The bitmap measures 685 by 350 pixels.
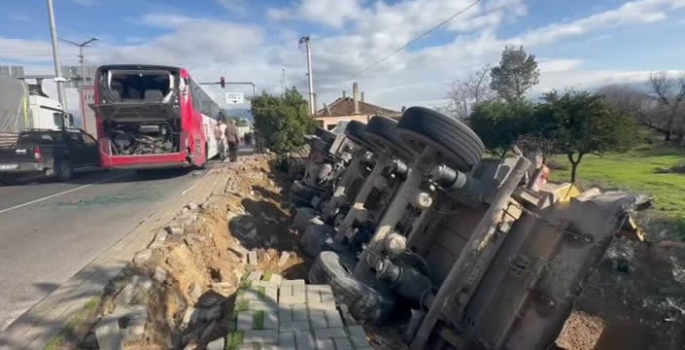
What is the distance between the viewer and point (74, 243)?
219 inches

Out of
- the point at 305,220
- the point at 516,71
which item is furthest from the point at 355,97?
the point at 305,220

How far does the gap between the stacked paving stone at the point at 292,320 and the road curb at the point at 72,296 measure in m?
1.29

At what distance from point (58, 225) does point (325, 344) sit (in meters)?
5.69

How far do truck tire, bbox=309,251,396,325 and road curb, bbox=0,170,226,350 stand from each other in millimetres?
2076

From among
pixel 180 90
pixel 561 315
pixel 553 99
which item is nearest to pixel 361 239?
pixel 561 315

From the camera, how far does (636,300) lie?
171 inches

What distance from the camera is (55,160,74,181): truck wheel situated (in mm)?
13195

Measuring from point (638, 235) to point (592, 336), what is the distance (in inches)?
71.4

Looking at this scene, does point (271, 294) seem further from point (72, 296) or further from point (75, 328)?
point (72, 296)

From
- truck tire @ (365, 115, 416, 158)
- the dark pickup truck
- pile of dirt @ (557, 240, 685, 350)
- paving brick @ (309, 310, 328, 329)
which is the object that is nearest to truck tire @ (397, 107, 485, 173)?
truck tire @ (365, 115, 416, 158)

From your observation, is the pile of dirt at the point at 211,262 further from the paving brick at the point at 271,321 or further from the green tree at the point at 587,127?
the green tree at the point at 587,127

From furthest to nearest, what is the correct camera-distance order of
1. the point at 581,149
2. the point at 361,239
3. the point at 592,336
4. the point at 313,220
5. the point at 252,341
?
the point at 581,149, the point at 313,220, the point at 361,239, the point at 592,336, the point at 252,341

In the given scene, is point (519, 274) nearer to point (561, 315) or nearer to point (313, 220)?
point (561, 315)

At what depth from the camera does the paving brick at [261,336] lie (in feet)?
9.31
